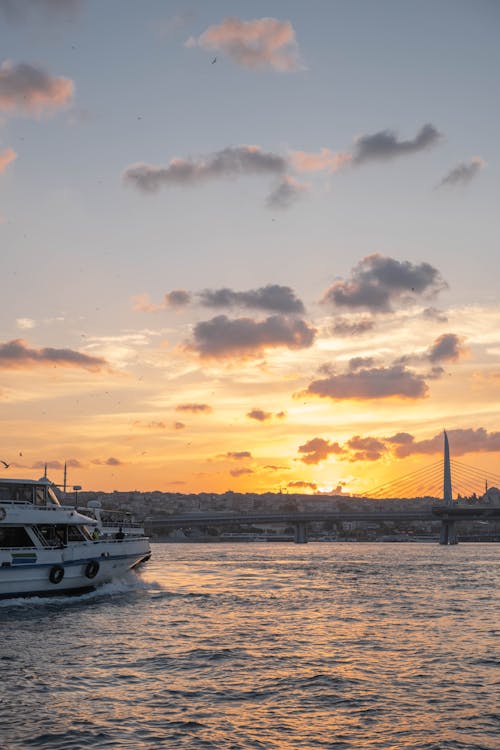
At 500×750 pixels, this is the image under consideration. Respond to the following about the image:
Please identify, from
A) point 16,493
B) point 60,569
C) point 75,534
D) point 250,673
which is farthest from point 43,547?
point 250,673

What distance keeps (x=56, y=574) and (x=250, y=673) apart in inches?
918

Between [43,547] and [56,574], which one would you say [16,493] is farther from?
[56,574]

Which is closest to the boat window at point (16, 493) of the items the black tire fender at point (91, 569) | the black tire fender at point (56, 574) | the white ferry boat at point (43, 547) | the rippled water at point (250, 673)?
the white ferry boat at point (43, 547)

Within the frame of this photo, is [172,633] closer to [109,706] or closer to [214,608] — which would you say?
[214,608]

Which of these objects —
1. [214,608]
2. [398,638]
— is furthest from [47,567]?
[398,638]

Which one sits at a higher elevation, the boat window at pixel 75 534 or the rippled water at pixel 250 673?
the boat window at pixel 75 534

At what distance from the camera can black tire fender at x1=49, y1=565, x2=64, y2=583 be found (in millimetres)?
47781

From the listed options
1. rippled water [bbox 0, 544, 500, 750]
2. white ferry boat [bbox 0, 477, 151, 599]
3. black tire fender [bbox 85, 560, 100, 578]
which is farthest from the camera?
black tire fender [bbox 85, 560, 100, 578]

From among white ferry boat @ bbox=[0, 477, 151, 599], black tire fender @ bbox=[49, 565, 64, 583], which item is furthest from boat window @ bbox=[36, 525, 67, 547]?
black tire fender @ bbox=[49, 565, 64, 583]

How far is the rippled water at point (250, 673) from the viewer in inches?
793

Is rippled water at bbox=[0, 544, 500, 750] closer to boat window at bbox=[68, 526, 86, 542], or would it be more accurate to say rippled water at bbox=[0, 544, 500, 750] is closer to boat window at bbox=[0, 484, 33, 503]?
boat window at bbox=[68, 526, 86, 542]

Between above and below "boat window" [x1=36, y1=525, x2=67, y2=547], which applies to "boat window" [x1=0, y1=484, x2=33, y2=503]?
above

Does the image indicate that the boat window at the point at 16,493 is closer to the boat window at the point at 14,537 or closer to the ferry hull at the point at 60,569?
the boat window at the point at 14,537

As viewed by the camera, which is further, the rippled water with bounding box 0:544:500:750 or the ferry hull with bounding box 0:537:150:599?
the ferry hull with bounding box 0:537:150:599
